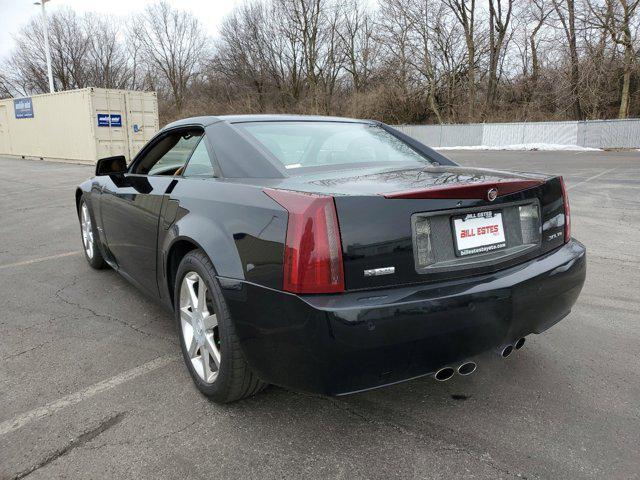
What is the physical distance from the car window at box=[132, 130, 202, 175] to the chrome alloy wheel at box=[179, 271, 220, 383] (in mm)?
958

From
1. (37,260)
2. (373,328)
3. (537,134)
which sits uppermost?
(537,134)

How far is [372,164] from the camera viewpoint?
9.28 feet

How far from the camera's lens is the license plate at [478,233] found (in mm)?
2062

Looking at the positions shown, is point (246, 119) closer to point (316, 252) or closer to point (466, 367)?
point (316, 252)

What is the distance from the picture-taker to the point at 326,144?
2971mm

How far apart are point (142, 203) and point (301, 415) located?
1736 millimetres

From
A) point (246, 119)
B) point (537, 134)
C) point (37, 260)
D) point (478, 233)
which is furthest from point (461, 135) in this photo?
point (478, 233)

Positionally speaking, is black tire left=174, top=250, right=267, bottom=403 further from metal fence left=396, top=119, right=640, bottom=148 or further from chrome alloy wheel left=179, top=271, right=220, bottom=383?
metal fence left=396, top=119, right=640, bottom=148

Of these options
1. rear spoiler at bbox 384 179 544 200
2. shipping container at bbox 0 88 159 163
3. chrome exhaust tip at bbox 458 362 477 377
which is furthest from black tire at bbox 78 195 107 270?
shipping container at bbox 0 88 159 163

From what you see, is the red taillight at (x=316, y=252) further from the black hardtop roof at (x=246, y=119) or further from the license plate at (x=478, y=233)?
the black hardtop roof at (x=246, y=119)

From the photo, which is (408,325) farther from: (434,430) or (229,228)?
(229,228)

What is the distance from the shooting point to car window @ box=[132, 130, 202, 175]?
3.16m

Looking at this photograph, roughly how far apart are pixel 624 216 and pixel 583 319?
4762mm

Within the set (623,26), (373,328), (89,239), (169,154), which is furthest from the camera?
(623,26)
